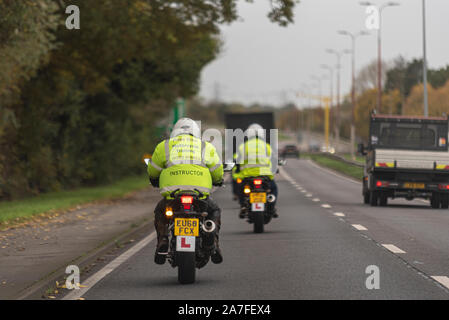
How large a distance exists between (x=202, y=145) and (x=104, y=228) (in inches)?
315

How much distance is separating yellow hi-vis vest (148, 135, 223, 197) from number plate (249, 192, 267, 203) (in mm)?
5735

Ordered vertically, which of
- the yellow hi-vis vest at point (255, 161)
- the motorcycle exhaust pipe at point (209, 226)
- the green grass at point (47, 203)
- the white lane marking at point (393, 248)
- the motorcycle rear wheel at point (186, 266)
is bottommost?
the green grass at point (47, 203)

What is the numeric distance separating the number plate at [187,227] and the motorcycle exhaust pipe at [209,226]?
1.15ft

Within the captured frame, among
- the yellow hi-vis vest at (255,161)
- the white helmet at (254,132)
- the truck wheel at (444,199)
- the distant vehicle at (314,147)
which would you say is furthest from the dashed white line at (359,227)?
the distant vehicle at (314,147)

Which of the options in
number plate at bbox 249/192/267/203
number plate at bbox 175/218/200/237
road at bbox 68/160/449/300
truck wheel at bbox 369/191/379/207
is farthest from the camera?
truck wheel at bbox 369/191/379/207

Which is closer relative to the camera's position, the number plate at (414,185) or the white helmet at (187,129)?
the white helmet at (187,129)

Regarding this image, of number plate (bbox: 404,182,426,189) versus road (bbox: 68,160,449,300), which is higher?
number plate (bbox: 404,182,426,189)

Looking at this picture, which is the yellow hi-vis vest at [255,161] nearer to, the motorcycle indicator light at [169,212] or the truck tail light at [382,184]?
the motorcycle indicator light at [169,212]

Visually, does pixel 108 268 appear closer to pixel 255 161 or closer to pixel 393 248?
pixel 393 248

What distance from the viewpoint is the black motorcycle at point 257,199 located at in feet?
52.9

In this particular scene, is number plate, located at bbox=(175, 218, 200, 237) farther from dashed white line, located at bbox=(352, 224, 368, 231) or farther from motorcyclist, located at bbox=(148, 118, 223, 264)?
dashed white line, located at bbox=(352, 224, 368, 231)

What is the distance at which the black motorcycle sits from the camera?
16.1 metres

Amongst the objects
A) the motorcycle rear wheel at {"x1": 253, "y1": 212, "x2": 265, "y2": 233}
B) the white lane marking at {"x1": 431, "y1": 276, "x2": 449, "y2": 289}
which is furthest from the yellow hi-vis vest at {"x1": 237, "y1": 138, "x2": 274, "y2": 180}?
the white lane marking at {"x1": 431, "y1": 276, "x2": 449, "y2": 289}

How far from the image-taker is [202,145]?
10391 mm
